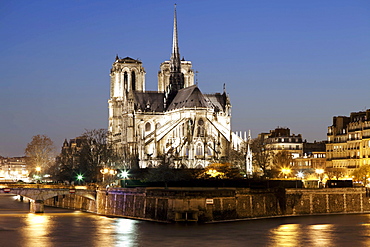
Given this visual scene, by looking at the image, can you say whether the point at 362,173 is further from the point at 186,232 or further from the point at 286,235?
the point at 186,232

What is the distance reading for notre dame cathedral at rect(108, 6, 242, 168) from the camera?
103250 millimetres

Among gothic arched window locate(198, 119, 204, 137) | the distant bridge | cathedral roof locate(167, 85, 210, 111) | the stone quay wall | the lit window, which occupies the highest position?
cathedral roof locate(167, 85, 210, 111)

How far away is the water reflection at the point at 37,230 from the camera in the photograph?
146ft

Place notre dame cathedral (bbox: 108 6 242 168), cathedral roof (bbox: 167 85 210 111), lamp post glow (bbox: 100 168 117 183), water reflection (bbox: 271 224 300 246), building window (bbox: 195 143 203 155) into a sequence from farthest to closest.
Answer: cathedral roof (bbox: 167 85 210 111)
building window (bbox: 195 143 203 155)
notre dame cathedral (bbox: 108 6 242 168)
lamp post glow (bbox: 100 168 117 183)
water reflection (bbox: 271 224 300 246)

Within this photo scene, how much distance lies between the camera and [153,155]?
104 meters

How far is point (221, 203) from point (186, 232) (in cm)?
727

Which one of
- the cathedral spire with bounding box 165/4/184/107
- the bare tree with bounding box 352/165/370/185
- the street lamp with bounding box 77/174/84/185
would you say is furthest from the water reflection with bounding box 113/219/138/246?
the cathedral spire with bounding box 165/4/184/107

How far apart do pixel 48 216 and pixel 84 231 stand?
13628 millimetres

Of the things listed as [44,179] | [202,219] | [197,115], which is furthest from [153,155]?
[202,219]

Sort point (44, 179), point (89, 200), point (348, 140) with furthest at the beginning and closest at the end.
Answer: point (44, 179)
point (348, 140)
point (89, 200)

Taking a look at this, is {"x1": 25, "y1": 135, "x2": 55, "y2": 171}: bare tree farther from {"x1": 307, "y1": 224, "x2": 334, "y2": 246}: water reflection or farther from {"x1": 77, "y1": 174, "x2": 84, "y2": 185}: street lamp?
{"x1": 307, "y1": 224, "x2": 334, "y2": 246}: water reflection

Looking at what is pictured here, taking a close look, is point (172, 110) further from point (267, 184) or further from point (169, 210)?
point (169, 210)

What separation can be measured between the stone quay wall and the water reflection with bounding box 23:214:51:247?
6193 mm

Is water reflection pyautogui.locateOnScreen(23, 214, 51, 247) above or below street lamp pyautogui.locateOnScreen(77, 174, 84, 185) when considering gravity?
below
